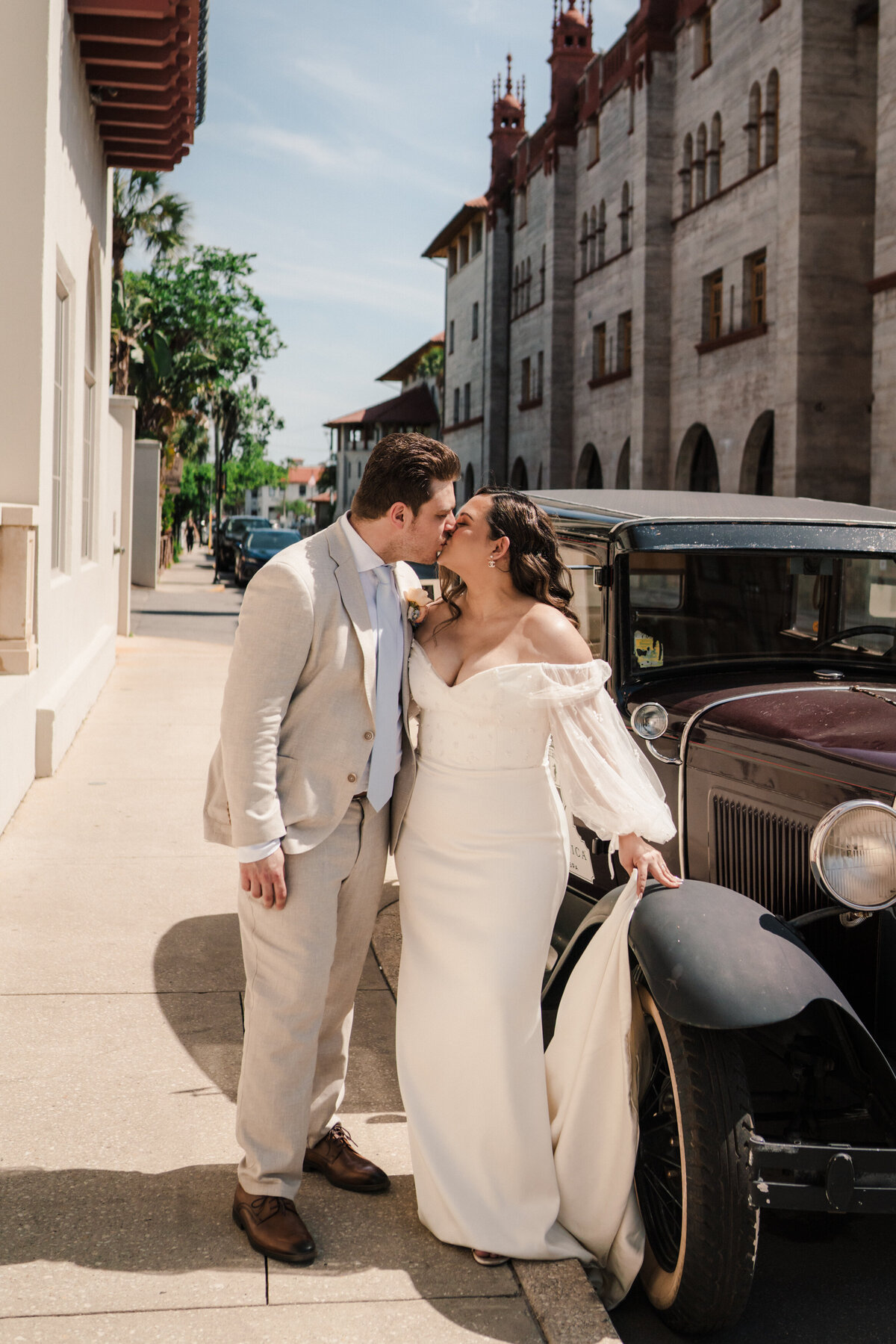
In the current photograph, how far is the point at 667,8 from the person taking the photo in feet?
103

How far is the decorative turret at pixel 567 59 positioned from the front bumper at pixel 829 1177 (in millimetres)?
41142

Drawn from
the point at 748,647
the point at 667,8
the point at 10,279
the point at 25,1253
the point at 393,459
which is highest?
the point at 667,8

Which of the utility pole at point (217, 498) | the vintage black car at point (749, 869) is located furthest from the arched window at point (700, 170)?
the vintage black car at point (749, 869)

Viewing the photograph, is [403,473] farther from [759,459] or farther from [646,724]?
[759,459]

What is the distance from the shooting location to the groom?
317 centimetres

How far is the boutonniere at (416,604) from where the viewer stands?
3.67 metres

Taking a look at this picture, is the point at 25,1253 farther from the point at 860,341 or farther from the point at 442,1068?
the point at 860,341

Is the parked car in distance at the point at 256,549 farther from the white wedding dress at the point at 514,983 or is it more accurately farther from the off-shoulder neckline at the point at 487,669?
the white wedding dress at the point at 514,983

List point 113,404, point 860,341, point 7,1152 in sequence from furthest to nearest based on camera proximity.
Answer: point 860,341 < point 113,404 < point 7,1152

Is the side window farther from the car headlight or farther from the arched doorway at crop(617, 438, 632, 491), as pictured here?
the arched doorway at crop(617, 438, 632, 491)

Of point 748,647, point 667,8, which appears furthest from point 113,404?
point 667,8

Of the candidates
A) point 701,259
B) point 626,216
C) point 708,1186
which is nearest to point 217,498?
point 626,216

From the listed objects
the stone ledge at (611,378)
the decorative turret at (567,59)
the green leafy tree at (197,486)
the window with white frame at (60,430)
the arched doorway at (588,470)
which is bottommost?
the window with white frame at (60,430)

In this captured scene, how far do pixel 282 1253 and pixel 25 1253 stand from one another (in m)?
0.63
